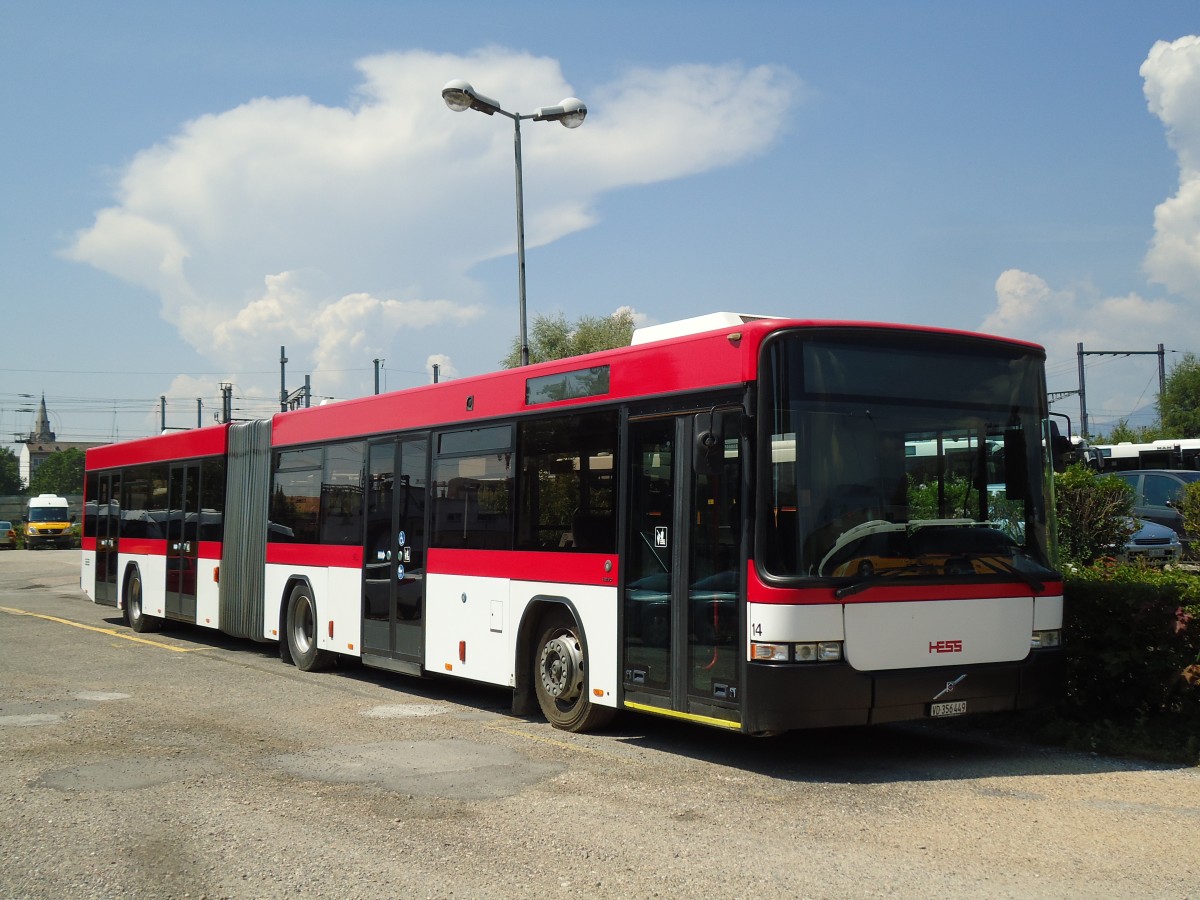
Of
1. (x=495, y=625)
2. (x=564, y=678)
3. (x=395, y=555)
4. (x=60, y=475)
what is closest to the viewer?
(x=564, y=678)

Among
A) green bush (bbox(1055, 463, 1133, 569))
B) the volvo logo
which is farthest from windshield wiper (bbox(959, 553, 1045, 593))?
green bush (bbox(1055, 463, 1133, 569))

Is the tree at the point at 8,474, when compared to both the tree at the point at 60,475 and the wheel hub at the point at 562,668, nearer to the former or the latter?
the tree at the point at 60,475

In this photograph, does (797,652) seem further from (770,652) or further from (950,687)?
(950,687)

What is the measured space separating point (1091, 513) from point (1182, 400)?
66379 mm

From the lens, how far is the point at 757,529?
7.84 metres

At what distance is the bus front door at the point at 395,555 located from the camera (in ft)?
40.0

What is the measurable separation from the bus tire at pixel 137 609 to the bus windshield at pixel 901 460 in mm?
15138

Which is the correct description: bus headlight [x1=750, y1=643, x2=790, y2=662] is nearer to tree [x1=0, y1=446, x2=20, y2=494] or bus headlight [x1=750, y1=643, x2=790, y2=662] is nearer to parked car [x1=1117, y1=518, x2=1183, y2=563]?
parked car [x1=1117, y1=518, x2=1183, y2=563]

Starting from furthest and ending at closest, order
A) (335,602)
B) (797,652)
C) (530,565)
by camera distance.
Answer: (335,602), (530,565), (797,652)

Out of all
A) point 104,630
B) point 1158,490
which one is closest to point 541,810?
point 104,630

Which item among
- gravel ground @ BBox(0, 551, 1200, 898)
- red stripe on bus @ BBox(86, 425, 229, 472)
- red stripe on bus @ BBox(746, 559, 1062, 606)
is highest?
red stripe on bus @ BBox(86, 425, 229, 472)

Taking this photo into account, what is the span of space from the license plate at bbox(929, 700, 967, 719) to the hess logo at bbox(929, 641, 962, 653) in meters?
0.35

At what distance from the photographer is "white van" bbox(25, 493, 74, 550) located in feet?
210

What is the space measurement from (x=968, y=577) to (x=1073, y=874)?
281 cm
